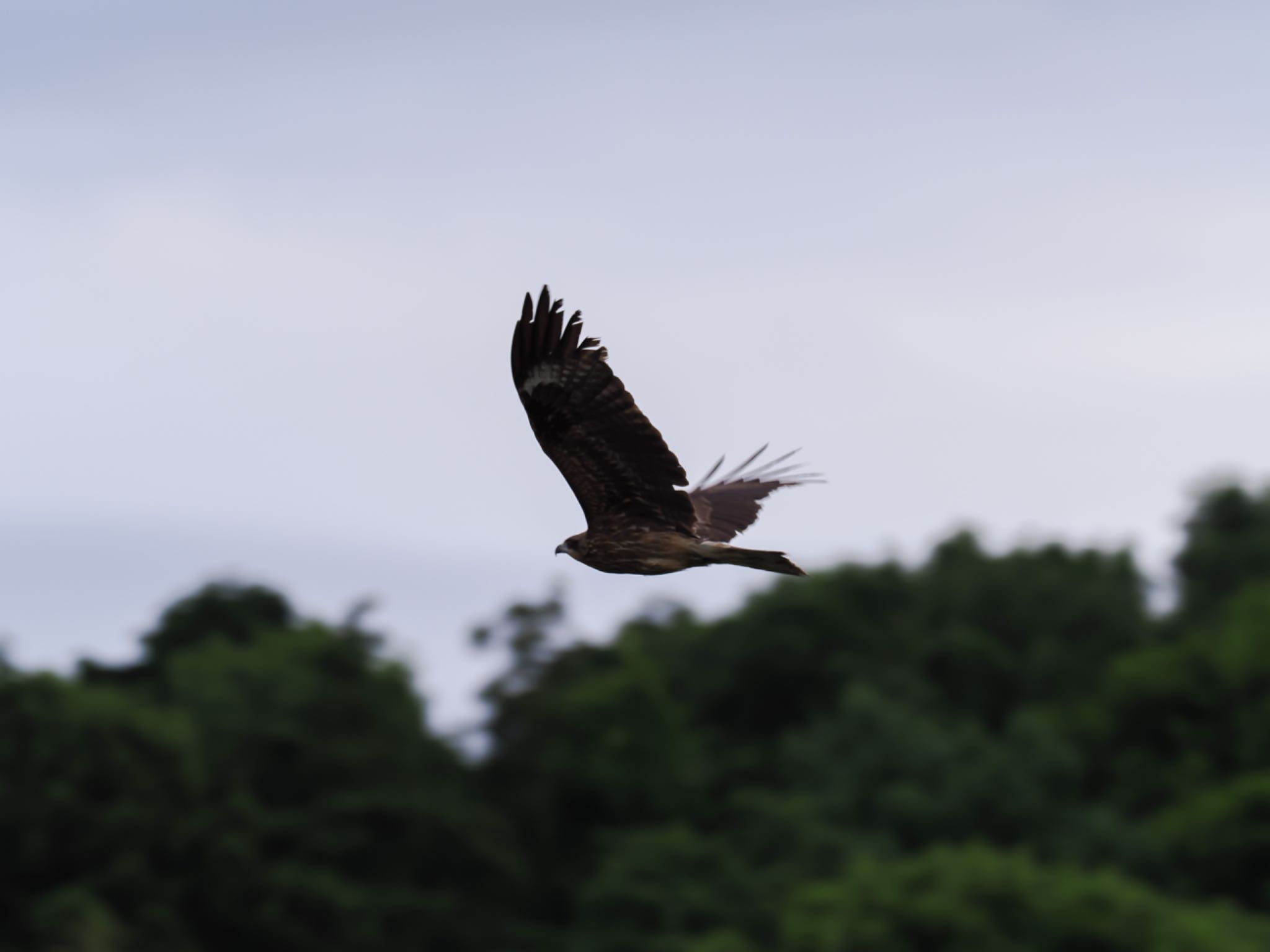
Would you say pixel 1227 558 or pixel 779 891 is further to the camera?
pixel 1227 558

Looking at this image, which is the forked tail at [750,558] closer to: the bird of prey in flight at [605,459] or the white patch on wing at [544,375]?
the bird of prey in flight at [605,459]

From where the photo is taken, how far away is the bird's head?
12.8m

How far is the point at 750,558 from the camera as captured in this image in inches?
476

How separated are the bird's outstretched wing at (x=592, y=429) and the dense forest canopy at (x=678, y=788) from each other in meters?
27.7

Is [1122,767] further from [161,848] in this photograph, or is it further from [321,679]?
[161,848]

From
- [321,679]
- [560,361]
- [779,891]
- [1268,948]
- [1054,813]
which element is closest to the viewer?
[560,361]

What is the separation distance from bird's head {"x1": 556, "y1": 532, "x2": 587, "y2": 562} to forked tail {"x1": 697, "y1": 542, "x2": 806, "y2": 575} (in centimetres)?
81

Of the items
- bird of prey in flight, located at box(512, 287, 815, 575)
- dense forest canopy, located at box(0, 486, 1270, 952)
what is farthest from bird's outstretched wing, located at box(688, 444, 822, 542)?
dense forest canopy, located at box(0, 486, 1270, 952)

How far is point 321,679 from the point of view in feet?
170

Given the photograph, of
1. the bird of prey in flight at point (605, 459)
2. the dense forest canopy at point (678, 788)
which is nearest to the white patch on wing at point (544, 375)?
the bird of prey in flight at point (605, 459)

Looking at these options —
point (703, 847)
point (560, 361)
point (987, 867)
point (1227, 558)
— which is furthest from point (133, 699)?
point (560, 361)

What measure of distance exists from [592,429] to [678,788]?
40649 mm

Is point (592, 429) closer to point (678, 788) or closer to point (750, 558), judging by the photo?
point (750, 558)

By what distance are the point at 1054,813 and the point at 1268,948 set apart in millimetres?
9915
